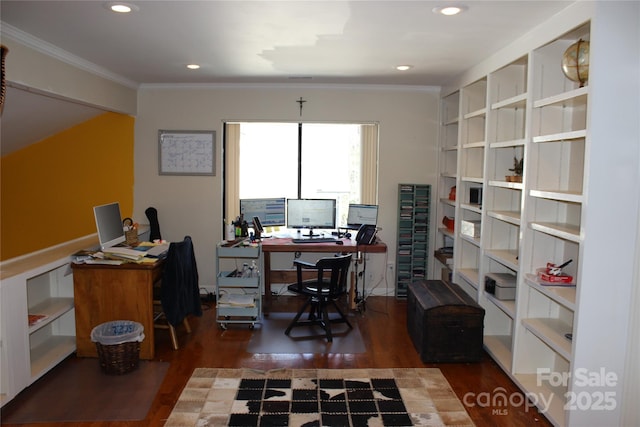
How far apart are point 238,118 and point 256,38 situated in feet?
7.35

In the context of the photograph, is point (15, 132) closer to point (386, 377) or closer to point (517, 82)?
point (386, 377)

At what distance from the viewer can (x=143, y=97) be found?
18.6ft

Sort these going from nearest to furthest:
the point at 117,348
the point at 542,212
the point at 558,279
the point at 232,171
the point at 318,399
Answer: the point at 558,279 → the point at 318,399 → the point at 542,212 → the point at 117,348 → the point at 232,171

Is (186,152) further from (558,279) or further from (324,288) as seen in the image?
(558,279)

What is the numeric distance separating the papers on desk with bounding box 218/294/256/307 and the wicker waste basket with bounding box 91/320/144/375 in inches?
38.1

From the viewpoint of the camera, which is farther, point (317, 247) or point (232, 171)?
point (232, 171)

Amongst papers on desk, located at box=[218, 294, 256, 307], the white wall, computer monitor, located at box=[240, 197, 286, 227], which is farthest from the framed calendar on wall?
papers on desk, located at box=[218, 294, 256, 307]

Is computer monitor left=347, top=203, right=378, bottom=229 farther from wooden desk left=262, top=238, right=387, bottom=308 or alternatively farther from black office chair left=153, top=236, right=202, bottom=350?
black office chair left=153, top=236, right=202, bottom=350

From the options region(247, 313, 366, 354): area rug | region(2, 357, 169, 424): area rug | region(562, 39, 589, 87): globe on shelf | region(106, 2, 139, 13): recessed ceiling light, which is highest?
region(106, 2, 139, 13): recessed ceiling light

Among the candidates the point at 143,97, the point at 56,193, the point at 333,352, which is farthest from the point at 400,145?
the point at 56,193

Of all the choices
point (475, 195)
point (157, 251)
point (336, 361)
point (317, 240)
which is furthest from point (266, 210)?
point (475, 195)

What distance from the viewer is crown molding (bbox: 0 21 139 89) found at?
3.26 meters

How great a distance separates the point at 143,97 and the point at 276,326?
9.97 feet

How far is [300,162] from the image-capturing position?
6039 mm
